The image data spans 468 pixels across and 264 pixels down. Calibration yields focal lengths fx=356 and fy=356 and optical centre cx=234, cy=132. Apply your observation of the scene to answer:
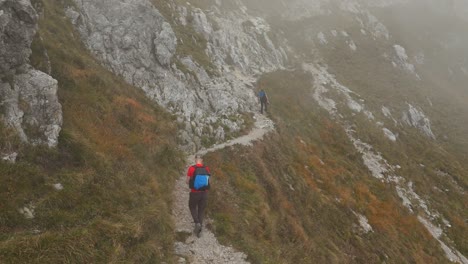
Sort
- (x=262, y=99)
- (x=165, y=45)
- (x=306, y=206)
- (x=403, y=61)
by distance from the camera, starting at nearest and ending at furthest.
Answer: (x=306, y=206)
(x=165, y=45)
(x=262, y=99)
(x=403, y=61)

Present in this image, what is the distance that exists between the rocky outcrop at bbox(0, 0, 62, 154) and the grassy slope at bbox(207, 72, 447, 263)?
6961 mm

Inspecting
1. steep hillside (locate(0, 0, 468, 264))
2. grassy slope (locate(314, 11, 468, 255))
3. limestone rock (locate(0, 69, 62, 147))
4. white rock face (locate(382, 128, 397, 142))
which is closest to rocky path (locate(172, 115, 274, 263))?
steep hillside (locate(0, 0, 468, 264))

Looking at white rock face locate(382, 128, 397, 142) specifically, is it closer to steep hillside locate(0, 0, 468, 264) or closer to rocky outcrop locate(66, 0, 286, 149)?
steep hillside locate(0, 0, 468, 264)

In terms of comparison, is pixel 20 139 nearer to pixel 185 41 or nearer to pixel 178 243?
pixel 178 243

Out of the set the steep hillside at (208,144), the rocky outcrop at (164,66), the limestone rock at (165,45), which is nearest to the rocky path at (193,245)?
the steep hillside at (208,144)

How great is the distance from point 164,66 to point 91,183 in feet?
59.1

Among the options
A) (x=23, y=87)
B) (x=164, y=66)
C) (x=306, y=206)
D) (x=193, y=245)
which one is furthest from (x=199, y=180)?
(x=164, y=66)

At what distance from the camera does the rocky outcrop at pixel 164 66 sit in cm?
2511

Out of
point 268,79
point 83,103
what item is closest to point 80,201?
point 83,103

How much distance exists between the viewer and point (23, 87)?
43.9ft

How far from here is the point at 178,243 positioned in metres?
11.8

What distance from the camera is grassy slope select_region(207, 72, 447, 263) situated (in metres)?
14.7

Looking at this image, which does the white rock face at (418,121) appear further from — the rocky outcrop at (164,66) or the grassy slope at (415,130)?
the rocky outcrop at (164,66)

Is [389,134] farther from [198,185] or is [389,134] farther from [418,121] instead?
[198,185]
